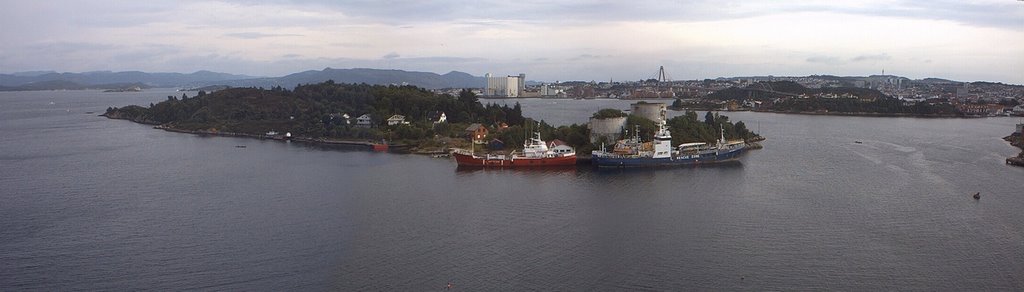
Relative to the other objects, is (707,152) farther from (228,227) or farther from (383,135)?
(228,227)

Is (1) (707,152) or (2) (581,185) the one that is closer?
(2) (581,185)

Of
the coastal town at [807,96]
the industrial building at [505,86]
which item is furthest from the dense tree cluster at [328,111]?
the industrial building at [505,86]

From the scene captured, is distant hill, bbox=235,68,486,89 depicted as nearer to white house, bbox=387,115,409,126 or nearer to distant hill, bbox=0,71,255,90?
distant hill, bbox=0,71,255,90

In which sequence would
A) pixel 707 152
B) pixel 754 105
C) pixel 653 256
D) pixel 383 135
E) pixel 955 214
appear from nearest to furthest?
pixel 653 256 < pixel 955 214 < pixel 707 152 < pixel 383 135 < pixel 754 105

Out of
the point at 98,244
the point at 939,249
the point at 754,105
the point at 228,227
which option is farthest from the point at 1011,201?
the point at 754,105

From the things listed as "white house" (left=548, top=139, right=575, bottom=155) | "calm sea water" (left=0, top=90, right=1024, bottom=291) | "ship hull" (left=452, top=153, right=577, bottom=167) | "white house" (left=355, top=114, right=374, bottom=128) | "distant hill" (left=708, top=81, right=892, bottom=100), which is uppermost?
"distant hill" (left=708, top=81, right=892, bottom=100)

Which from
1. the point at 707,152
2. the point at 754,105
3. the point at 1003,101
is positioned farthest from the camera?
the point at 754,105

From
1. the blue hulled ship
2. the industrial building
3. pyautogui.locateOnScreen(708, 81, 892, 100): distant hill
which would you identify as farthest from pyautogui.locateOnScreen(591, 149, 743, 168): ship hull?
the industrial building
